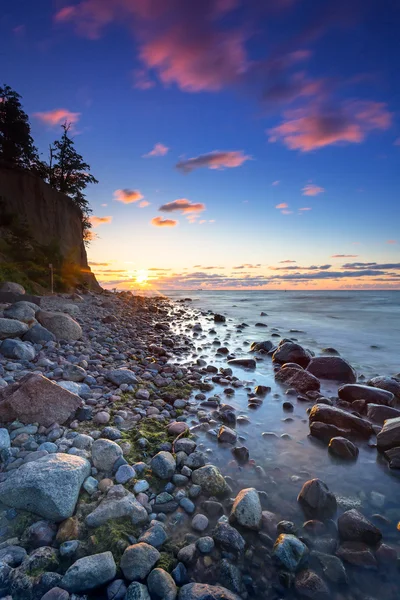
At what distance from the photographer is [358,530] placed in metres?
2.66

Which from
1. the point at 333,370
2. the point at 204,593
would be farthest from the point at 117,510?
the point at 333,370

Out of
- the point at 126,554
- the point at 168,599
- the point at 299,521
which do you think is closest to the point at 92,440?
the point at 126,554

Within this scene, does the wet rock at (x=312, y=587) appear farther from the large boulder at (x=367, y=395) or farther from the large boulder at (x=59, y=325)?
the large boulder at (x=59, y=325)

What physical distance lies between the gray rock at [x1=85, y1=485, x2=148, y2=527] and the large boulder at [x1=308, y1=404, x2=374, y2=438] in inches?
131

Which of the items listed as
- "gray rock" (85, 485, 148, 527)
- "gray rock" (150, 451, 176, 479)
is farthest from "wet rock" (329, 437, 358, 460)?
"gray rock" (85, 485, 148, 527)

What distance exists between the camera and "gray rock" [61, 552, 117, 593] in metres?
1.97

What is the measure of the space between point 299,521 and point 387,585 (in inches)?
30.5

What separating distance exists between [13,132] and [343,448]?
3923 centimetres

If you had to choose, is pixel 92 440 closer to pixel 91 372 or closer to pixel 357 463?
pixel 91 372

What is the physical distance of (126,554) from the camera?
222cm

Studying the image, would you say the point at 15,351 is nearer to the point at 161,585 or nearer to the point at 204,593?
the point at 161,585

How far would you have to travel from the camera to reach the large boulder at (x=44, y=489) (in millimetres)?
2467

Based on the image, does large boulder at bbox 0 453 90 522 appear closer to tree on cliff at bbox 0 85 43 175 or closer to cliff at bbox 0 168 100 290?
cliff at bbox 0 168 100 290

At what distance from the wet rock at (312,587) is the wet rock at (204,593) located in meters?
0.51
